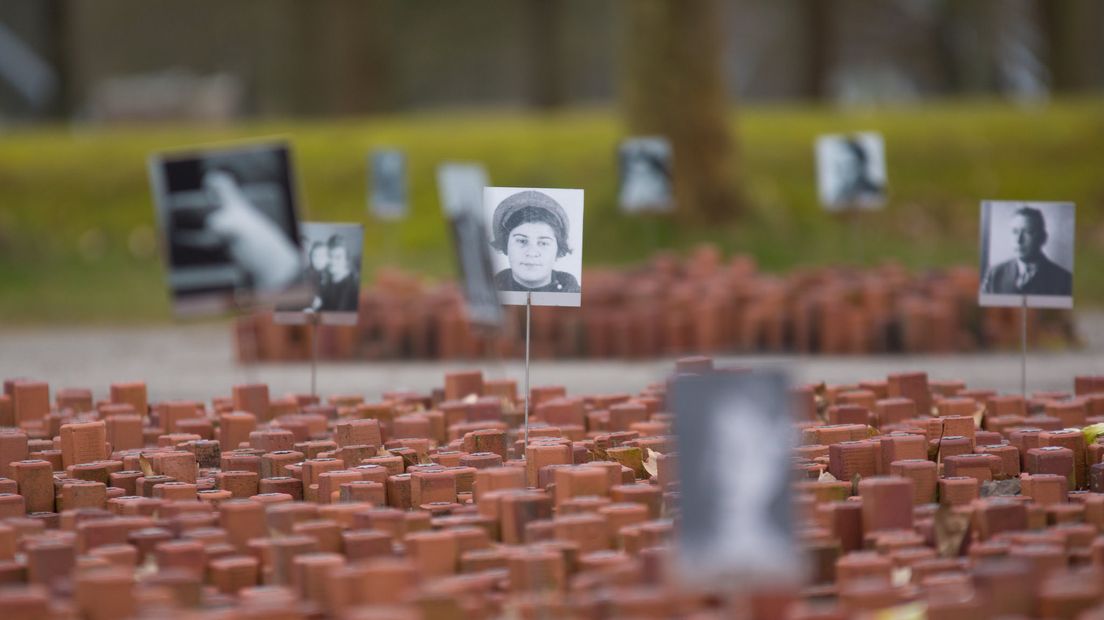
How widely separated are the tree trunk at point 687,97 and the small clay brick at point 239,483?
10.6 meters

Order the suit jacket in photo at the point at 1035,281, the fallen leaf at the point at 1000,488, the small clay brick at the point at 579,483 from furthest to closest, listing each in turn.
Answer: the suit jacket in photo at the point at 1035,281 → the fallen leaf at the point at 1000,488 → the small clay brick at the point at 579,483

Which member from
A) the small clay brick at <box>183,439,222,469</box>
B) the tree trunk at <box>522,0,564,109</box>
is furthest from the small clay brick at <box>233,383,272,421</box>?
the tree trunk at <box>522,0,564,109</box>

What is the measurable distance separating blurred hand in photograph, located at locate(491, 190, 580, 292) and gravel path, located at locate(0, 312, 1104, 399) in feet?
10.0

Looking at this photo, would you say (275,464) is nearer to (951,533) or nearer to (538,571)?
(538,571)

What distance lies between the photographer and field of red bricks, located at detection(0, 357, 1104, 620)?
352 centimetres

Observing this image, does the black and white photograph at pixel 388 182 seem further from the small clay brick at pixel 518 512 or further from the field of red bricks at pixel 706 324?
the small clay brick at pixel 518 512

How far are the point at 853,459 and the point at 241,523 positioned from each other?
1.69m

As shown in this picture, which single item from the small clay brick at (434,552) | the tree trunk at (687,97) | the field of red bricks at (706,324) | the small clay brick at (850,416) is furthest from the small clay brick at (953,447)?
the tree trunk at (687,97)

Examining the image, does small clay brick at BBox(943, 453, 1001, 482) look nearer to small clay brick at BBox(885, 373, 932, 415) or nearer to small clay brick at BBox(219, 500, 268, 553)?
small clay brick at BBox(885, 373, 932, 415)

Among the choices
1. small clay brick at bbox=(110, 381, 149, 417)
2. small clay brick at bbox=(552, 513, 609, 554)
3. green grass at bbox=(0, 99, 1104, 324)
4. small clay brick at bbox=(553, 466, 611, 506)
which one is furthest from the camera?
green grass at bbox=(0, 99, 1104, 324)

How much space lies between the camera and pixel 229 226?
17.5 feet

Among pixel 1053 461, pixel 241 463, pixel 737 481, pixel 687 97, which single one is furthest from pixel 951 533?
pixel 687 97

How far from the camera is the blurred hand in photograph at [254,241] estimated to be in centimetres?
534

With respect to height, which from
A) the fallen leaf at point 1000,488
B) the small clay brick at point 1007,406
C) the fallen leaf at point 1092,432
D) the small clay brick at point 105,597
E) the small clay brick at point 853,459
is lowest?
the small clay brick at point 105,597
